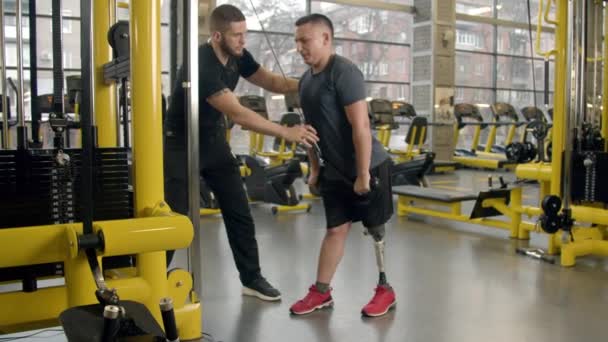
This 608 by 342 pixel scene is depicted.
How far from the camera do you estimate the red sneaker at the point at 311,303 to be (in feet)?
10.4

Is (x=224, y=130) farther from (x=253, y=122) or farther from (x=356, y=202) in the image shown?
(x=356, y=202)

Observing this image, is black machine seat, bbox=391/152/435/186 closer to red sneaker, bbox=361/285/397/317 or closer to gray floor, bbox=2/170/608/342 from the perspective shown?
gray floor, bbox=2/170/608/342

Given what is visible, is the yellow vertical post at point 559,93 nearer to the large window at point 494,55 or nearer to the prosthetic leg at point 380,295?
the prosthetic leg at point 380,295

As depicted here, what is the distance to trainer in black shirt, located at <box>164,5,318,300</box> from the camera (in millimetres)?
2916

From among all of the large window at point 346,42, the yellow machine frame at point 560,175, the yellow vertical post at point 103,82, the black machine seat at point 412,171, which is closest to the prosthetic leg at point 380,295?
the yellow vertical post at point 103,82

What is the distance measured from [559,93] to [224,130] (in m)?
2.61

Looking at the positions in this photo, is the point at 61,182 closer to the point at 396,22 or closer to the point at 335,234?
the point at 335,234

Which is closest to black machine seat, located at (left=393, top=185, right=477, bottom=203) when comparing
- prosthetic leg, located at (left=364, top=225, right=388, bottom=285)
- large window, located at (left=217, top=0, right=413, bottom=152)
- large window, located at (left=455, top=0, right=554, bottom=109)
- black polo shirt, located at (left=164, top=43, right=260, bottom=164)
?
prosthetic leg, located at (left=364, top=225, right=388, bottom=285)

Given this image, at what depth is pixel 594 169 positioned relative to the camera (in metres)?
4.40

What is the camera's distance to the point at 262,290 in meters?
3.42

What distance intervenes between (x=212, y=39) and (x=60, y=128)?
142 cm

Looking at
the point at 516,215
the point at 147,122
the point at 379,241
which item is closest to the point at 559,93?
the point at 516,215

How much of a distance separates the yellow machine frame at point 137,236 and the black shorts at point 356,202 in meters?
1.27

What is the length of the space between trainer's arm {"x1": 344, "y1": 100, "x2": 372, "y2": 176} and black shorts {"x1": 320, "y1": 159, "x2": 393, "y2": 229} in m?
0.16
